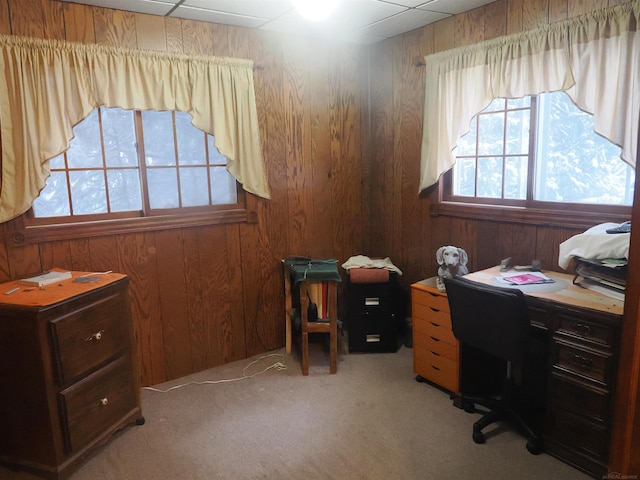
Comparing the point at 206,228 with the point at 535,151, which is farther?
the point at 206,228

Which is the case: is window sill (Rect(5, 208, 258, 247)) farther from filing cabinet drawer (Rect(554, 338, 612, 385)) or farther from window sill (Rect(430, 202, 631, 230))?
filing cabinet drawer (Rect(554, 338, 612, 385))

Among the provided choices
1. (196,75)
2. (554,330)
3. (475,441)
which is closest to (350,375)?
(475,441)

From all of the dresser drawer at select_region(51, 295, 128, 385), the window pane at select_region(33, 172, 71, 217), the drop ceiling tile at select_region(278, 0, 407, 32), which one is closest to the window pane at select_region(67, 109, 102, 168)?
the window pane at select_region(33, 172, 71, 217)

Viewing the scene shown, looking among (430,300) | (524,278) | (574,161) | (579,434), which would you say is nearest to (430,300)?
(430,300)

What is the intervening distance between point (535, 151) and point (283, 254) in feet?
6.31

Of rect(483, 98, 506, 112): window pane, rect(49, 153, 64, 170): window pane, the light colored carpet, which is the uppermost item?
rect(483, 98, 506, 112): window pane

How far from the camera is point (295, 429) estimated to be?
258cm

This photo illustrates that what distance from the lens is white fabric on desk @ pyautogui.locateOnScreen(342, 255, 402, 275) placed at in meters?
3.53

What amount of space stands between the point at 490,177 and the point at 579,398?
1.55 meters

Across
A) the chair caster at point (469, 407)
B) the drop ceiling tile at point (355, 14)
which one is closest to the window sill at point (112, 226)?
the drop ceiling tile at point (355, 14)

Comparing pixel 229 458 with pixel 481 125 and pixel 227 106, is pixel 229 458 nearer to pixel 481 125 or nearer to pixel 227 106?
pixel 227 106

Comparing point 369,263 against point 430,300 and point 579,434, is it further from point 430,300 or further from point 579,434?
point 579,434

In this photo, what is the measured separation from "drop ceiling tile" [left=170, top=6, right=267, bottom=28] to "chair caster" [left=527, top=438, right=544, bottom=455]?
2.98 m

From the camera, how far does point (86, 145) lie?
2.82 metres
